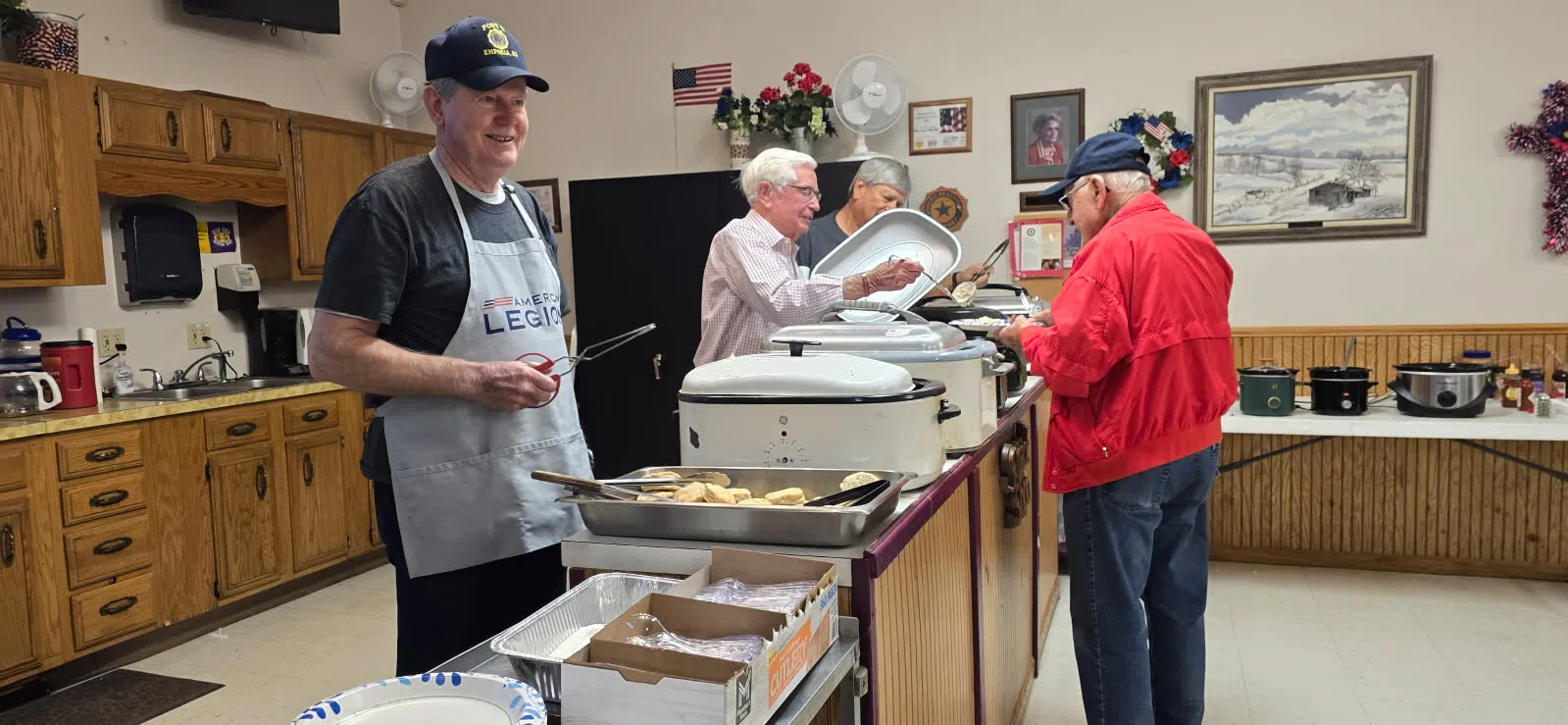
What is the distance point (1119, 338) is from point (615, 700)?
4.62ft

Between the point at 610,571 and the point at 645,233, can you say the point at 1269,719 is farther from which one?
the point at 645,233

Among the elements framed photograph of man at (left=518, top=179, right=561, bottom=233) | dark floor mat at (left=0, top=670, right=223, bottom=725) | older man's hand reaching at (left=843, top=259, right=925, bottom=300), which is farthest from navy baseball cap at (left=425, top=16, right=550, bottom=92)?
framed photograph of man at (left=518, top=179, right=561, bottom=233)

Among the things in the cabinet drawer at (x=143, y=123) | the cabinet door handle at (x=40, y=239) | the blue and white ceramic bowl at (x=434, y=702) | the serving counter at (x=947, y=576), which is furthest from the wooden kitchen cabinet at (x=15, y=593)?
the blue and white ceramic bowl at (x=434, y=702)

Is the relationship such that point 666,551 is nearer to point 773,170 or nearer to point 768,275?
point 768,275

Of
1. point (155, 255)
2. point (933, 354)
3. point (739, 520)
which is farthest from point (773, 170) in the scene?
point (155, 255)

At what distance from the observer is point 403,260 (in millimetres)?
1536

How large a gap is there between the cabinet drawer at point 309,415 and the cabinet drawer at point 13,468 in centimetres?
100

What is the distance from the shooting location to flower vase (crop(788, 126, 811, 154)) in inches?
177

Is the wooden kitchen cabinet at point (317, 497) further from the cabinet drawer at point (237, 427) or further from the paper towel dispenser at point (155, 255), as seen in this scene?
the paper towel dispenser at point (155, 255)

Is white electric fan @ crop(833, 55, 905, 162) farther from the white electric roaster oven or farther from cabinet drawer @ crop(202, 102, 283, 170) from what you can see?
the white electric roaster oven

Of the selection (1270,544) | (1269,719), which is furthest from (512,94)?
(1270,544)

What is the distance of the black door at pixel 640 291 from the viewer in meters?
4.55

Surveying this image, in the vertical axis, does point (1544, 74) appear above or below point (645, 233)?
above

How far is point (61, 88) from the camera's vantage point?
3424mm
